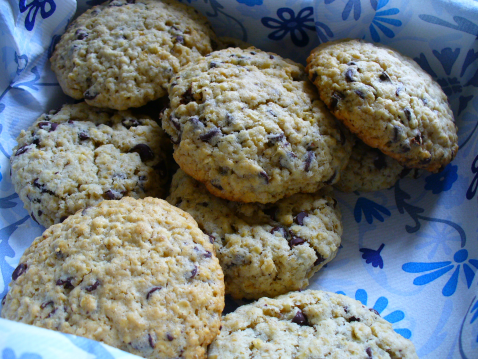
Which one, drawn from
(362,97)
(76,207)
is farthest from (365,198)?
(76,207)

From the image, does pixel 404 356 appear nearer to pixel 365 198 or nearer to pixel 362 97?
pixel 365 198

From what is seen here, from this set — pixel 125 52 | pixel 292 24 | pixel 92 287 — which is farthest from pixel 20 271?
pixel 292 24

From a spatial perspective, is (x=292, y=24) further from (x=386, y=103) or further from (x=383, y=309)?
(x=383, y=309)

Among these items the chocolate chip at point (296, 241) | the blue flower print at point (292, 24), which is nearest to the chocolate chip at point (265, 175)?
the chocolate chip at point (296, 241)

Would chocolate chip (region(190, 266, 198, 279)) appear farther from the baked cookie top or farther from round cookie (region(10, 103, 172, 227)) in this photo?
the baked cookie top

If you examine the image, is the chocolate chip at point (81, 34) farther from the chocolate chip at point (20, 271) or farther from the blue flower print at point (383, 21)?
the blue flower print at point (383, 21)

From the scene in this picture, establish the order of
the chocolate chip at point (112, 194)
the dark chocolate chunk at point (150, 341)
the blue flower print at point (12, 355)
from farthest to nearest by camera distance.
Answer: the chocolate chip at point (112, 194), the dark chocolate chunk at point (150, 341), the blue flower print at point (12, 355)
